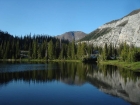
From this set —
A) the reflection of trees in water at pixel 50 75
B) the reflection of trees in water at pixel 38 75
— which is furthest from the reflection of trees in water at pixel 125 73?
the reflection of trees in water at pixel 38 75

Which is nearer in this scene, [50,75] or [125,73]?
[50,75]

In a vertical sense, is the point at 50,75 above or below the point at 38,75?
below

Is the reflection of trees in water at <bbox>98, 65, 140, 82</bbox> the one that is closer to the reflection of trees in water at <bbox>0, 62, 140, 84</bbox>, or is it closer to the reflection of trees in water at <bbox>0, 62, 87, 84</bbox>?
the reflection of trees in water at <bbox>0, 62, 140, 84</bbox>

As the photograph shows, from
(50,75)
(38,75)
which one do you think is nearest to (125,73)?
(50,75)

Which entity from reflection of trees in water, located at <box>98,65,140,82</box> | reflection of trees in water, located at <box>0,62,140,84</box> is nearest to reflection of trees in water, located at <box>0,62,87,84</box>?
reflection of trees in water, located at <box>0,62,140,84</box>

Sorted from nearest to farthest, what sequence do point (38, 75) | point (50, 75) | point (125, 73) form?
point (38, 75), point (50, 75), point (125, 73)

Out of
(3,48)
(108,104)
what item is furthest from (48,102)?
(3,48)

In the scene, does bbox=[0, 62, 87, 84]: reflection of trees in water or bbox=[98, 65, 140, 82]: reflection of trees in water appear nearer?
bbox=[0, 62, 87, 84]: reflection of trees in water

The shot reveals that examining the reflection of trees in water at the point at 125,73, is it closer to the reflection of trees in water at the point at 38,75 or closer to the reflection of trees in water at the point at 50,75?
the reflection of trees in water at the point at 50,75

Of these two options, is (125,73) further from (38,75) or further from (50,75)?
(38,75)

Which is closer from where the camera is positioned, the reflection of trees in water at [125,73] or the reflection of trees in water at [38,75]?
the reflection of trees in water at [38,75]

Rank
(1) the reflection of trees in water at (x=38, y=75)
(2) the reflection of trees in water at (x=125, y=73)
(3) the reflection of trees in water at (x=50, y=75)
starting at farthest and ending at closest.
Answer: (2) the reflection of trees in water at (x=125, y=73), (3) the reflection of trees in water at (x=50, y=75), (1) the reflection of trees in water at (x=38, y=75)

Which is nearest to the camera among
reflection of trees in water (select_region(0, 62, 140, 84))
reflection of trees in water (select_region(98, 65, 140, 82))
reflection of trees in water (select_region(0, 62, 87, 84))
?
reflection of trees in water (select_region(0, 62, 87, 84))

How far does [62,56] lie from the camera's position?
164000 millimetres
